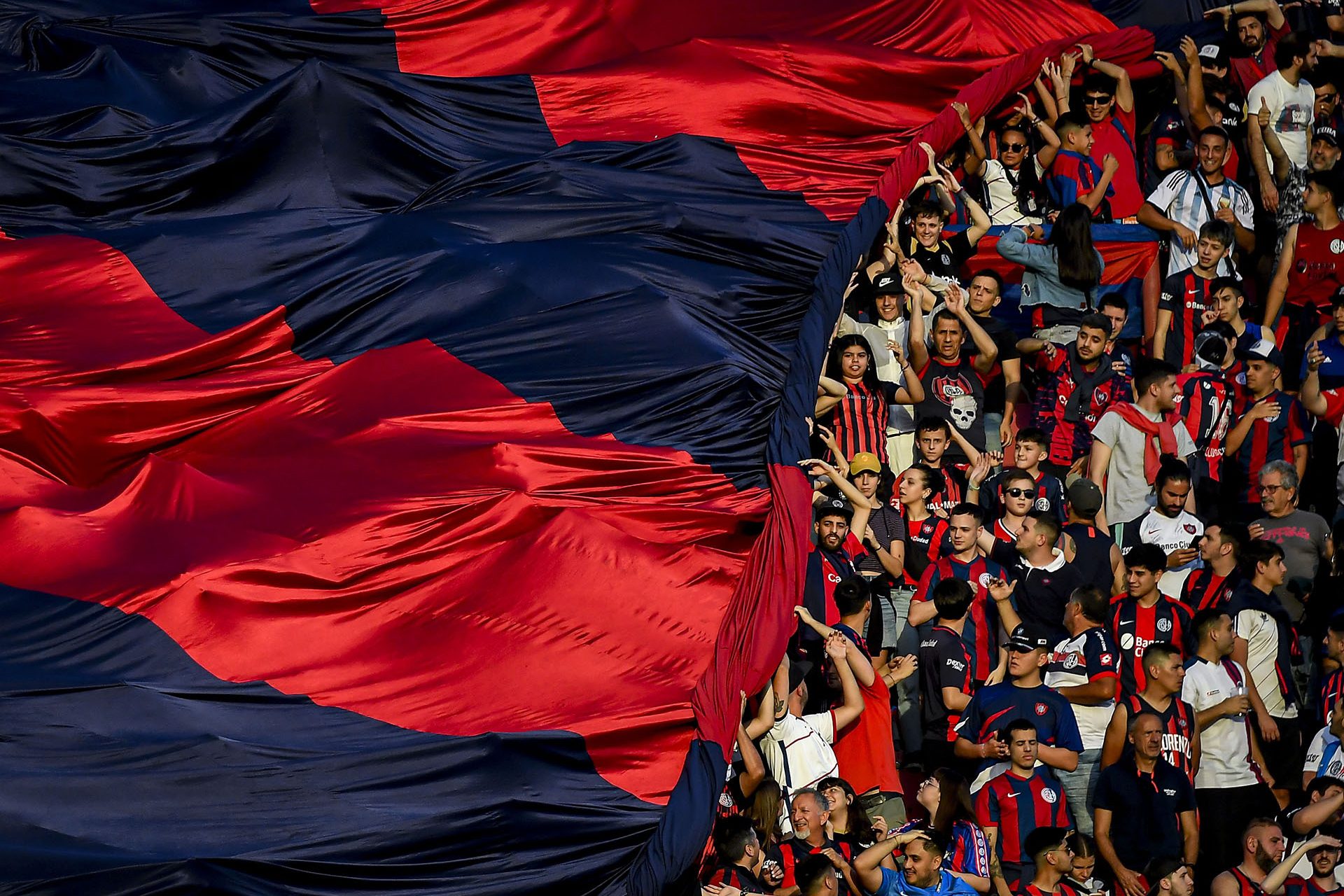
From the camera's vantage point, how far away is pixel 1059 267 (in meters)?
10.1

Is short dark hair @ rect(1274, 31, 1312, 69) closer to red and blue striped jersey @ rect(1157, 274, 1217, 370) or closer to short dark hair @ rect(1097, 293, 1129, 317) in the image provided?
red and blue striped jersey @ rect(1157, 274, 1217, 370)

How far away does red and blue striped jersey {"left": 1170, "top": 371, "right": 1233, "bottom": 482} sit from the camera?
31.3 feet

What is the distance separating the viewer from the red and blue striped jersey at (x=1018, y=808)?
800 cm

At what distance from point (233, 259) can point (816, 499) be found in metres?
3.49

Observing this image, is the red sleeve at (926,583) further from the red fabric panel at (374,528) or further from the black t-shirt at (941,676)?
the red fabric panel at (374,528)

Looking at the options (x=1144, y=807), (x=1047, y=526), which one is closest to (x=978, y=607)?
(x=1047, y=526)

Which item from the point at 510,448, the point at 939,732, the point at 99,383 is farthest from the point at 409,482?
the point at 939,732

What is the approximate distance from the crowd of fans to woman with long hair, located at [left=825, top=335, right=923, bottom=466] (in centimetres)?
2

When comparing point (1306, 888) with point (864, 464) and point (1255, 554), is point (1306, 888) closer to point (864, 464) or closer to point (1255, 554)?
point (1255, 554)

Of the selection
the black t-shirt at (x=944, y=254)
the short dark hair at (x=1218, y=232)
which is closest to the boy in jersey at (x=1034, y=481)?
the black t-shirt at (x=944, y=254)

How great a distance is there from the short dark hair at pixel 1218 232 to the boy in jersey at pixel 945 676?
103 inches

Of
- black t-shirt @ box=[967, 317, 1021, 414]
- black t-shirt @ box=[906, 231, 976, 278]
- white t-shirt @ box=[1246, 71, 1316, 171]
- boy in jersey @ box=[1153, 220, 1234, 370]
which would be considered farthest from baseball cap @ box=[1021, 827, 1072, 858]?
white t-shirt @ box=[1246, 71, 1316, 171]

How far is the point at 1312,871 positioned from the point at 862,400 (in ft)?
10.1

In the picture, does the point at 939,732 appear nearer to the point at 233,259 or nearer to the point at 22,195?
the point at 233,259
